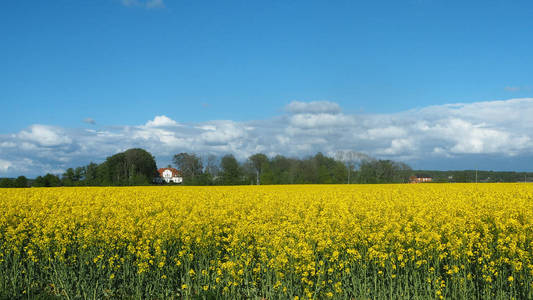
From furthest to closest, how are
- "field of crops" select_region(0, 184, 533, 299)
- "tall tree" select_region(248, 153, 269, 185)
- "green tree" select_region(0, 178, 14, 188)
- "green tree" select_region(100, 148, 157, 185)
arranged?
"tall tree" select_region(248, 153, 269, 185)
"green tree" select_region(100, 148, 157, 185)
"green tree" select_region(0, 178, 14, 188)
"field of crops" select_region(0, 184, 533, 299)

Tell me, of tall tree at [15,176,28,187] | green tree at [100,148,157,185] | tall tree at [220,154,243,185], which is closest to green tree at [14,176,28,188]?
tall tree at [15,176,28,187]

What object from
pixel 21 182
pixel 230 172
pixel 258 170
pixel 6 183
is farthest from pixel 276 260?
pixel 258 170

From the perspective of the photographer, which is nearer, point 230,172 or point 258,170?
point 230,172

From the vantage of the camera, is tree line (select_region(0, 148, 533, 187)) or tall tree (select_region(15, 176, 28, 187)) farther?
tree line (select_region(0, 148, 533, 187))

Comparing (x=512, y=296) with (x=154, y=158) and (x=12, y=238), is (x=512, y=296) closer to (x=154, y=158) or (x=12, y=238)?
(x=12, y=238)

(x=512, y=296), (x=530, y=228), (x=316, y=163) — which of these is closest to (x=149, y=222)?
(x=512, y=296)

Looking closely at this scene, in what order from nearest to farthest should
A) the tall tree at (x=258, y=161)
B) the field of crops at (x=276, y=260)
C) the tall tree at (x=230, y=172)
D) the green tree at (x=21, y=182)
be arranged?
the field of crops at (x=276, y=260), the green tree at (x=21, y=182), the tall tree at (x=230, y=172), the tall tree at (x=258, y=161)

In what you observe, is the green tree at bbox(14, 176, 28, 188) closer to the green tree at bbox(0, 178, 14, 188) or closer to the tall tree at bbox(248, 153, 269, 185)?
the green tree at bbox(0, 178, 14, 188)

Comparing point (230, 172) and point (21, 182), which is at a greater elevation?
point (230, 172)

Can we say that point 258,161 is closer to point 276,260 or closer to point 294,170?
point 294,170

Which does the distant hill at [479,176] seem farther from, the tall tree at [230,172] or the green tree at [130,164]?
the green tree at [130,164]

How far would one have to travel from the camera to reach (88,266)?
10180mm

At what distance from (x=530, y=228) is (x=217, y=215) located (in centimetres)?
849

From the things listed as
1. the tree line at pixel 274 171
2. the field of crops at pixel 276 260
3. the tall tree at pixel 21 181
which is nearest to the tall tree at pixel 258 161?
the tree line at pixel 274 171
